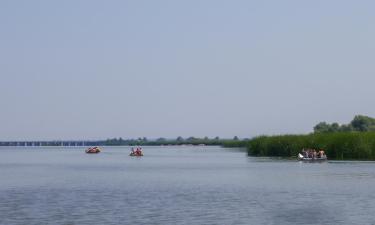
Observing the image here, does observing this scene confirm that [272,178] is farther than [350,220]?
Yes

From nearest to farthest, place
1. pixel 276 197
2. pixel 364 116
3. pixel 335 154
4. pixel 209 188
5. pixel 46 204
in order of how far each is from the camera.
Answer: pixel 46 204
pixel 276 197
pixel 209 188
pixel 335 154
pixel 364 116

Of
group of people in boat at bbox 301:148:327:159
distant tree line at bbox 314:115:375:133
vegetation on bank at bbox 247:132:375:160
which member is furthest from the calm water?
distant tree line at bbox 314:115:375:133

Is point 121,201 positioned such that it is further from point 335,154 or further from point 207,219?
point 335,154

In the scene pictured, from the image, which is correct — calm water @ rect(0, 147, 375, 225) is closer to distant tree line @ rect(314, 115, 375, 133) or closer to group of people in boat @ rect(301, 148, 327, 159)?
group of people in boat @ rect(301, 148, 327, 159)

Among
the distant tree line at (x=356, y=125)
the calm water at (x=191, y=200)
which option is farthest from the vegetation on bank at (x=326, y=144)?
the distant tree line at (x=356, y=125)

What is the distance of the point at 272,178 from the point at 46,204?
72.8 ft

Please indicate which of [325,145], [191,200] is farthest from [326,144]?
[191,200]

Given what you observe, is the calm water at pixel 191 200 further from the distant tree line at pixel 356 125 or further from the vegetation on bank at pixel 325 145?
the distant tree line at pixel 356 125

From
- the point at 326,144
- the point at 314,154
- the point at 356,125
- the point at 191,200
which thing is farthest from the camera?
the point at 356,125

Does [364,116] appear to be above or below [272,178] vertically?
above

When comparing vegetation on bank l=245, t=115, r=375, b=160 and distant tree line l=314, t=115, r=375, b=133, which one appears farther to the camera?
distant tree line l=314, t=115, r=375, b=133

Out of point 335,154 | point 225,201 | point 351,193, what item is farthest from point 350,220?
point 335,154

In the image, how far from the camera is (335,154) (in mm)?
84438

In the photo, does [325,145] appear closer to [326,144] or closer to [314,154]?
[326,144]
